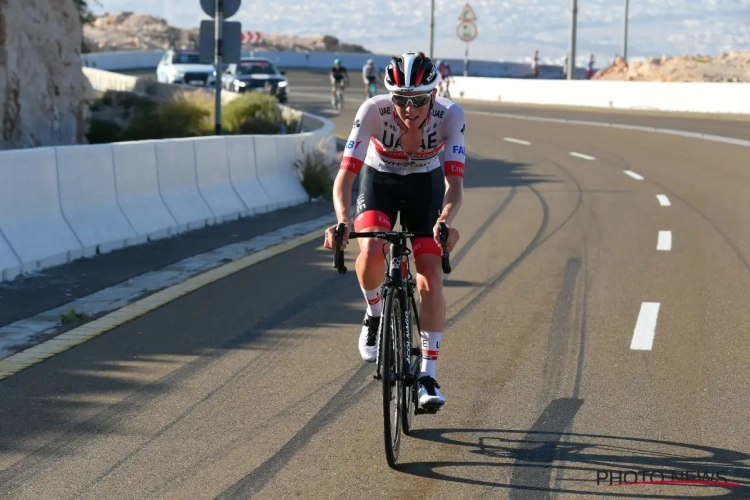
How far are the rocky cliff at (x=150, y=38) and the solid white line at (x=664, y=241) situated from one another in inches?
3996

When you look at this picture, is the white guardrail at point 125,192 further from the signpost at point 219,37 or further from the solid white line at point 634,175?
the solid white line at point 634,175

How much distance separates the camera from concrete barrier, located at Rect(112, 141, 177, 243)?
1273cm

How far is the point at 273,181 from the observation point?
17.2 metres

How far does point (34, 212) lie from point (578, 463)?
21.3 ft

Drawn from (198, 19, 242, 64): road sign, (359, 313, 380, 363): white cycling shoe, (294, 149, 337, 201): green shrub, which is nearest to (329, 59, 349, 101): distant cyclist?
(198, 19, 242, 64): road sign

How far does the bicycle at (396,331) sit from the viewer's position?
566cm

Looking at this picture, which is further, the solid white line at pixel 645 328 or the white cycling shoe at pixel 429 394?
the solid white line at pixel 645 328

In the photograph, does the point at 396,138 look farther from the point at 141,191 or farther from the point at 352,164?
the point at 141,191

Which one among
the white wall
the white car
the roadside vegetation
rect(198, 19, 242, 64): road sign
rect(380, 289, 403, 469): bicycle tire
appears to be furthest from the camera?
the white car

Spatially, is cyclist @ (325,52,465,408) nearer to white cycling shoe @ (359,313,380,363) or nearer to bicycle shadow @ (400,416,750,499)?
white cycling shoe @ (359,313,380,363)

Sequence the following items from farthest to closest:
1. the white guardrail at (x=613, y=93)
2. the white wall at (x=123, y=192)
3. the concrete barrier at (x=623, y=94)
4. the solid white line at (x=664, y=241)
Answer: the white guardrail at (x=613, y=93)
the concrete barrier at (x=623, y=94)
the solid white line at (x=664, y=241)
the white wall at (x=123, y=192)

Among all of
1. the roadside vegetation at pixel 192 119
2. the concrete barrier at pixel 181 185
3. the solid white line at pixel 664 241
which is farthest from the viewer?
the roadside vegetation at pixel 192 119

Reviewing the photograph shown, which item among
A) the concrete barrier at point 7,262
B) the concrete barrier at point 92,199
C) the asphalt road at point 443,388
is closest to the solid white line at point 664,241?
the asphalt road at point 443,388

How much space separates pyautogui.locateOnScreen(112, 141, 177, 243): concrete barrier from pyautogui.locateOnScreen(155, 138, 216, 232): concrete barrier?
147 mm
